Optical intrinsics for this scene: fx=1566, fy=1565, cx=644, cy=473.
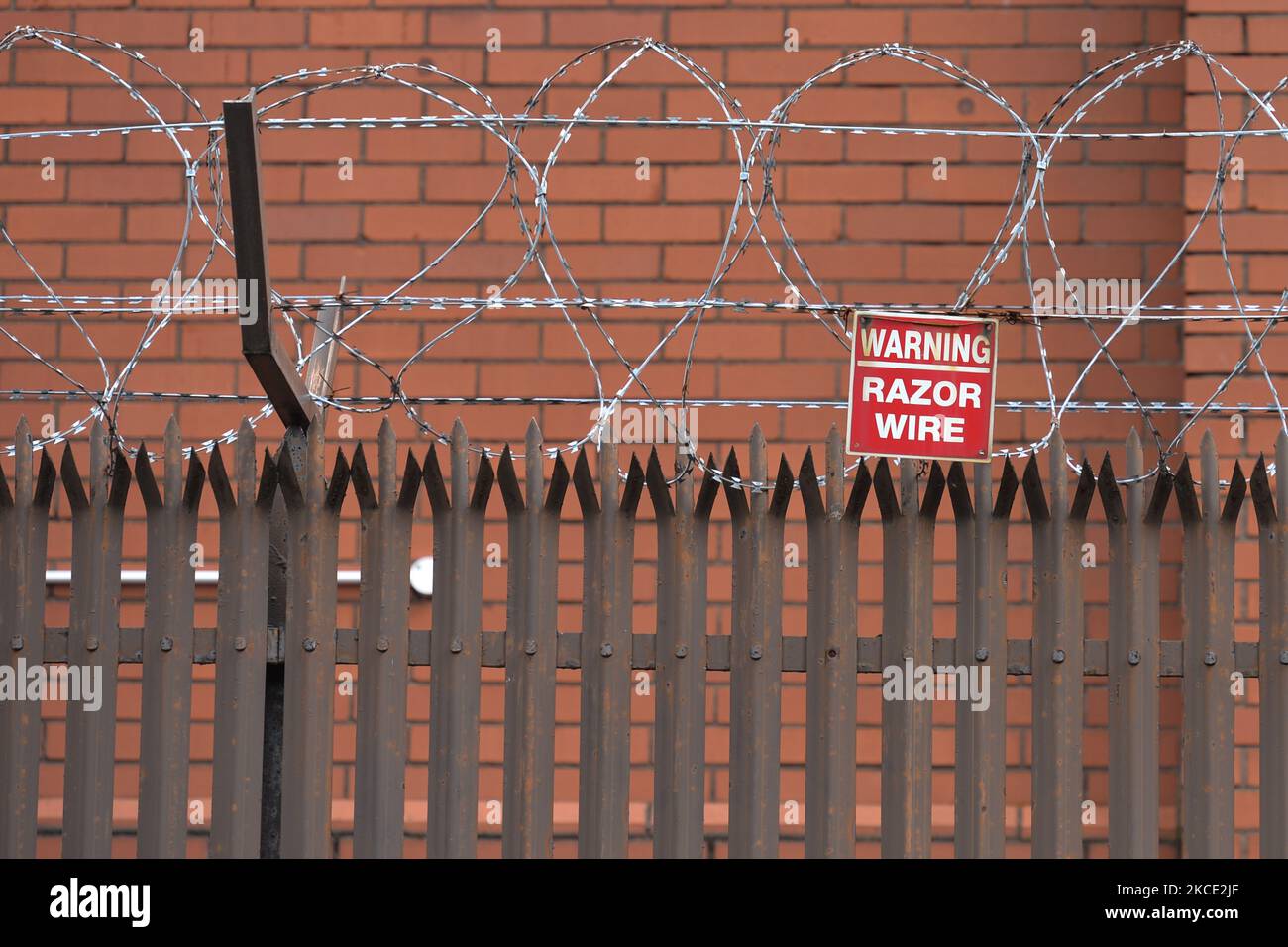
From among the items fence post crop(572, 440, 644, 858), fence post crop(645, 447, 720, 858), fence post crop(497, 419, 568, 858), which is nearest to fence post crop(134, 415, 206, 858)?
fence post crop(497, 419, 568, 858)

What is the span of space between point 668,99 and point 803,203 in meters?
0.56

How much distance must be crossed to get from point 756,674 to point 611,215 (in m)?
2.07

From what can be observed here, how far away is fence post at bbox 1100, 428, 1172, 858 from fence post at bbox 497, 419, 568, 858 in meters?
1.24

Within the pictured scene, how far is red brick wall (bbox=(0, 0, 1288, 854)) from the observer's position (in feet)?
16.2

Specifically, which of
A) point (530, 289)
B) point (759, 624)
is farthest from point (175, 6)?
point (759, 624)

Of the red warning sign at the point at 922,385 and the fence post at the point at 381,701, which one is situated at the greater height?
the red warning sign at the point at 922,385

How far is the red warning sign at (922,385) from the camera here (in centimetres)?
350
